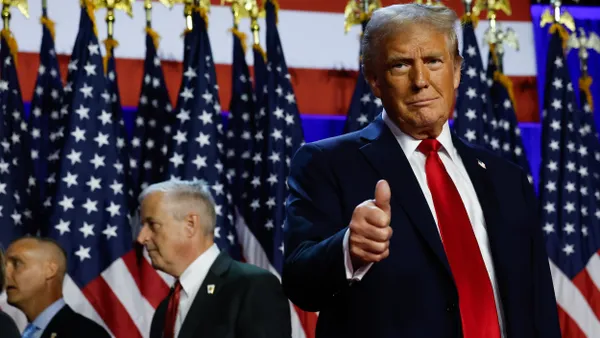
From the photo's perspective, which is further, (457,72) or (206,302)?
(206,302)

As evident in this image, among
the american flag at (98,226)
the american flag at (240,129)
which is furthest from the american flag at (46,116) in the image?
the american flag at (240,129)

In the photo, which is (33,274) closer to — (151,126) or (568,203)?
(151,126)

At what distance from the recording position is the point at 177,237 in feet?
11.8

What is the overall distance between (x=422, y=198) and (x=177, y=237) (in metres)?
2.17

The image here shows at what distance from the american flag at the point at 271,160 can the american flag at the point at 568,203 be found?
160 centimetres

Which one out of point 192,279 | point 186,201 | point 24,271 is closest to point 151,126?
point 24,271

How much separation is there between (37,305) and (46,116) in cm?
134

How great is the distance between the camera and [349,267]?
1.38 meters

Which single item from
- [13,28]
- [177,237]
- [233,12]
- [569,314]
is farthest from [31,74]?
[569,314]

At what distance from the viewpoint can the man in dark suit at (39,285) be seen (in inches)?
155

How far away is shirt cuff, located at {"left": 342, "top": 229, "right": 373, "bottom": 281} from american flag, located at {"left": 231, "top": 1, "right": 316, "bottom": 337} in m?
3.44

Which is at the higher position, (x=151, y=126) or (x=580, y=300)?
(x=151, y=126)

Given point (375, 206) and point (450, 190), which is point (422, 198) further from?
point (375, 206)

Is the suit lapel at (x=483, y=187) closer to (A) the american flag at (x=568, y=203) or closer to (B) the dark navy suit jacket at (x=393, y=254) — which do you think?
(B) the dark navy suit jacket at (x=393, y=254)
